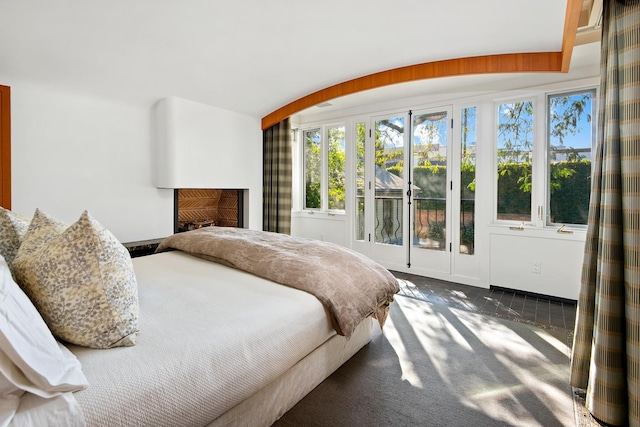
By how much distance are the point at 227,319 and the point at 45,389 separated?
0.61m

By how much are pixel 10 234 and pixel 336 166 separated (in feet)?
13.5

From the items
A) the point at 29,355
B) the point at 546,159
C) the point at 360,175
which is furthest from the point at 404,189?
the point at 29,355

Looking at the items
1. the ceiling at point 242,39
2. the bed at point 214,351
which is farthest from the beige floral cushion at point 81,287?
the ceiling at point 242,39

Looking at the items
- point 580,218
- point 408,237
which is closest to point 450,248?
point 408,237

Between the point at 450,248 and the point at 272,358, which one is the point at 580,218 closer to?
the point at 450,248

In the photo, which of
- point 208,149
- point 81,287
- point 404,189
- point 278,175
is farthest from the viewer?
point 278,175

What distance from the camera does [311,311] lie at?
5.19ft

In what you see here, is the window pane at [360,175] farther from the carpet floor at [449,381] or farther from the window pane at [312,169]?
the carpet floor at [449,381]

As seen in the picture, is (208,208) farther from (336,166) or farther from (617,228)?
(617,228)

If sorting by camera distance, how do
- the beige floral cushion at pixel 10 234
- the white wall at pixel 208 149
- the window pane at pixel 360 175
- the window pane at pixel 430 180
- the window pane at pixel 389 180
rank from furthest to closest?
the window pane at pixel 360 175, the window pane at pixel 389 180, the window pane at pixel 430 180, the white wall at pixel 208 149, the beige floral cushion at pixel 10 234

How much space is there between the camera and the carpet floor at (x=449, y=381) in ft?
5.25

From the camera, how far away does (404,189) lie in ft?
14.4

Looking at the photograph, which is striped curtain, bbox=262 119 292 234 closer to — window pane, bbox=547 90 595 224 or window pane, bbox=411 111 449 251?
window pane, bbox=411 111 449 251

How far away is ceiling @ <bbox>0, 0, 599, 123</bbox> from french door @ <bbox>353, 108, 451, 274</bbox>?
127 centimetres
